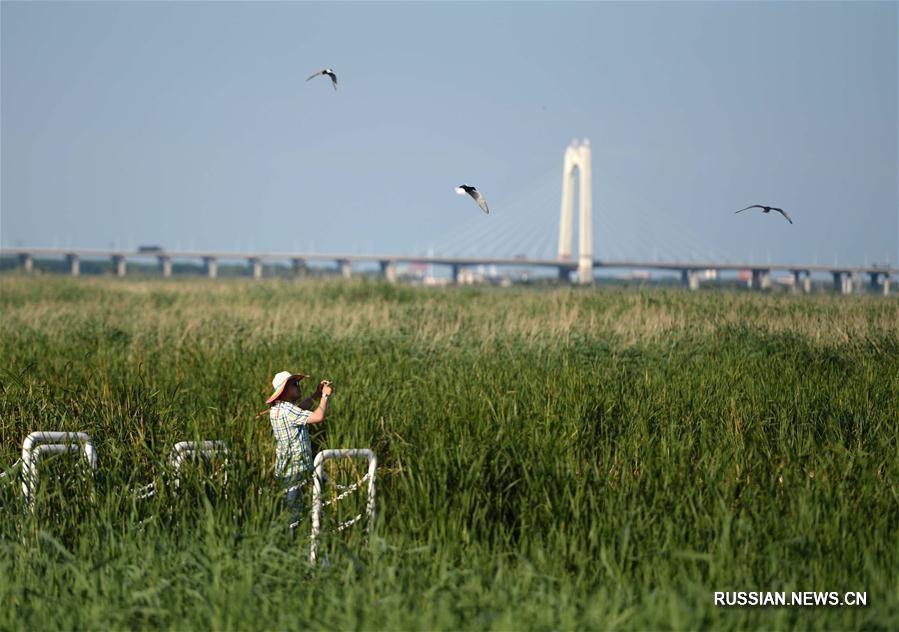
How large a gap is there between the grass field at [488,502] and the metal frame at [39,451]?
9 centimetres

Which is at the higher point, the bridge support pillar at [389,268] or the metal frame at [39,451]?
the bridge support pillar at [389,268]

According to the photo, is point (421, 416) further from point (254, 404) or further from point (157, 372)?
point (157, 372)

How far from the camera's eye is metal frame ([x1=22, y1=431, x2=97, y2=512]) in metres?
5.59

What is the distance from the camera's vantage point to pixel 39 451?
5.86m

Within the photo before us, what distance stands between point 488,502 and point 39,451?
2.57m

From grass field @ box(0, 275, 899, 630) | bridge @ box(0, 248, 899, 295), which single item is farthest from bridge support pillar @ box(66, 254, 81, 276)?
grass field @ box(0, 275, 899, 630)

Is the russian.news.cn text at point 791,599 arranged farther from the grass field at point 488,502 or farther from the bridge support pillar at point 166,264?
the bridge support pillar at point 166,264

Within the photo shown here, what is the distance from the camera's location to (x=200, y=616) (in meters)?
4.05

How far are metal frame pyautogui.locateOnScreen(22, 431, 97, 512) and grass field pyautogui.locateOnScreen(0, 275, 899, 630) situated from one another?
0.31ft

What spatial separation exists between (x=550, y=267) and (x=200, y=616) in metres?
79.1

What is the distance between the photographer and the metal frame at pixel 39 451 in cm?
559

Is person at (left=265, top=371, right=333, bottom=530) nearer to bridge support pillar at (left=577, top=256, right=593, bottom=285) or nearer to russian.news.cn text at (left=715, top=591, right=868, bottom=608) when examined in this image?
russian.news.cn text at (left=715, top=591, right=868, bottom=608)

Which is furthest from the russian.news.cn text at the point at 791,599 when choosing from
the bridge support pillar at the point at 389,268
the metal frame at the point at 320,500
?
the bridge support pillar at the point at 389,268

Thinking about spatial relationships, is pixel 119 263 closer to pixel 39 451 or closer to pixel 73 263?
pixel 73 263
